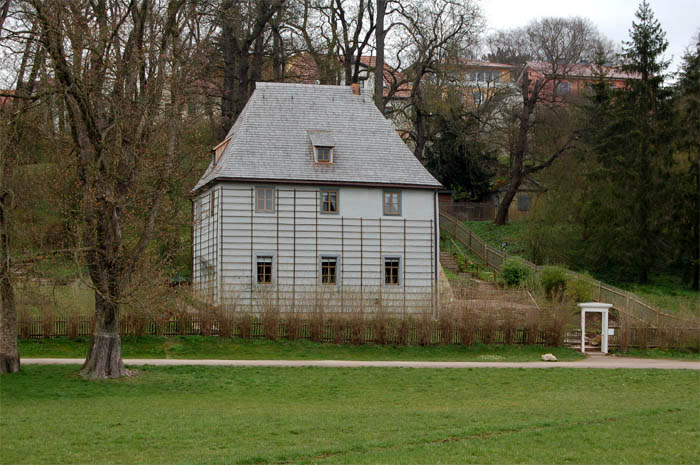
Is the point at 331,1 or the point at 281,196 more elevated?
the point at 331,1

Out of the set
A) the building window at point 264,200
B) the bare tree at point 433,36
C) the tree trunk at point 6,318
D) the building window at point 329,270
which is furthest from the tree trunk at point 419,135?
the tree trunk at point 6,318

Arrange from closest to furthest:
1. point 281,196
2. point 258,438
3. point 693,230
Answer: point 258,438
point 281,196
point 693,230

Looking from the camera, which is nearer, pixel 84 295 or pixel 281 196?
pixel 84 295

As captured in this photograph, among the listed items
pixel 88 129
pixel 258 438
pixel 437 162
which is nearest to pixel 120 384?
pixel 88 129

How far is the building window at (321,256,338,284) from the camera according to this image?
33188 mm

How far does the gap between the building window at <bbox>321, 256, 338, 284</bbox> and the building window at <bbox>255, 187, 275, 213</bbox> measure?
9.44 feet

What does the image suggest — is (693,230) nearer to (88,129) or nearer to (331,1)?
(331,1)

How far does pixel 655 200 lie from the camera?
1678 inches

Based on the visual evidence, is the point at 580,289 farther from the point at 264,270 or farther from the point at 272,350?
the point at 272,350

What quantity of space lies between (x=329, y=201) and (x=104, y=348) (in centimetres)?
1545

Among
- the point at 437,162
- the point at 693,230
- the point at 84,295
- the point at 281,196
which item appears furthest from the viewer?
the point at 437,162

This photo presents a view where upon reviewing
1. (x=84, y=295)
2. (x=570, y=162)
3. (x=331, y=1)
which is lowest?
(x=84, y=295)

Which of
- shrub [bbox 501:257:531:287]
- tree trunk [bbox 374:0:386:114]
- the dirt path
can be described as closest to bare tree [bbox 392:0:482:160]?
tree trunk [bbox 374:0:386:114]

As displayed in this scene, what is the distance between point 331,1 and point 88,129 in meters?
30.0
